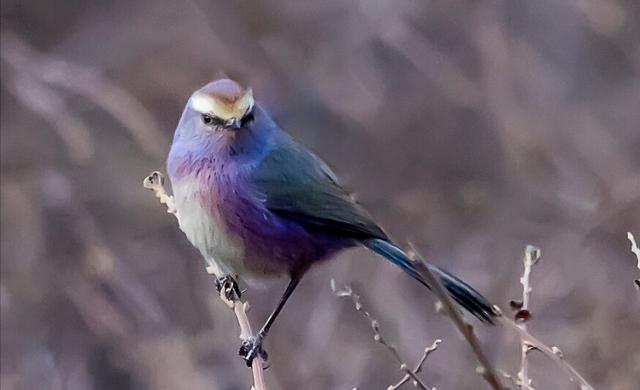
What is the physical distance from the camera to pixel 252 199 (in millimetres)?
4438

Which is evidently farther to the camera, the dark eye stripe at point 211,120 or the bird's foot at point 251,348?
the bird's foot at point 251,348

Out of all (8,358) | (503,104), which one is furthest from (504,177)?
(8,358)

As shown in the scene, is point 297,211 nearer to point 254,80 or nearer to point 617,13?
point 254,80

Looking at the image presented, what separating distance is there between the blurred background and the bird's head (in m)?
1.54

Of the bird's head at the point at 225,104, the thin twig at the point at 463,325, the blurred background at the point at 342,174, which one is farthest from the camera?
the blurred background at the point at 342,174

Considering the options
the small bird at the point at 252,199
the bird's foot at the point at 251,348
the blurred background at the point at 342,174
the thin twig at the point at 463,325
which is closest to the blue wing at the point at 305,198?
the small bird at the point at 252,199

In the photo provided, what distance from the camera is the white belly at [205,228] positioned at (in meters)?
4.38

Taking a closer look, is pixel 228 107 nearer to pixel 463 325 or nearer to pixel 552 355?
pixel 552 355

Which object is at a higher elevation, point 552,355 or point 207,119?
point 207,119

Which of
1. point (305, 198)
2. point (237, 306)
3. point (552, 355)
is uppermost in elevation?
point (305, 198)

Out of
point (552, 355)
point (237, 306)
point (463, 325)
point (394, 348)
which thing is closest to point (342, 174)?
point (237, 306)

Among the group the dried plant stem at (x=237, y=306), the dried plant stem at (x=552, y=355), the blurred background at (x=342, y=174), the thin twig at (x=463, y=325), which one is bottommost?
the thin twig at (x=463, y=325)

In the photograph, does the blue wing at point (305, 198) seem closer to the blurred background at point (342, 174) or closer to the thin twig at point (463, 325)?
the blurred background at point (342, 174)

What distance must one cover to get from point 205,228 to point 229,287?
0.32 meters
